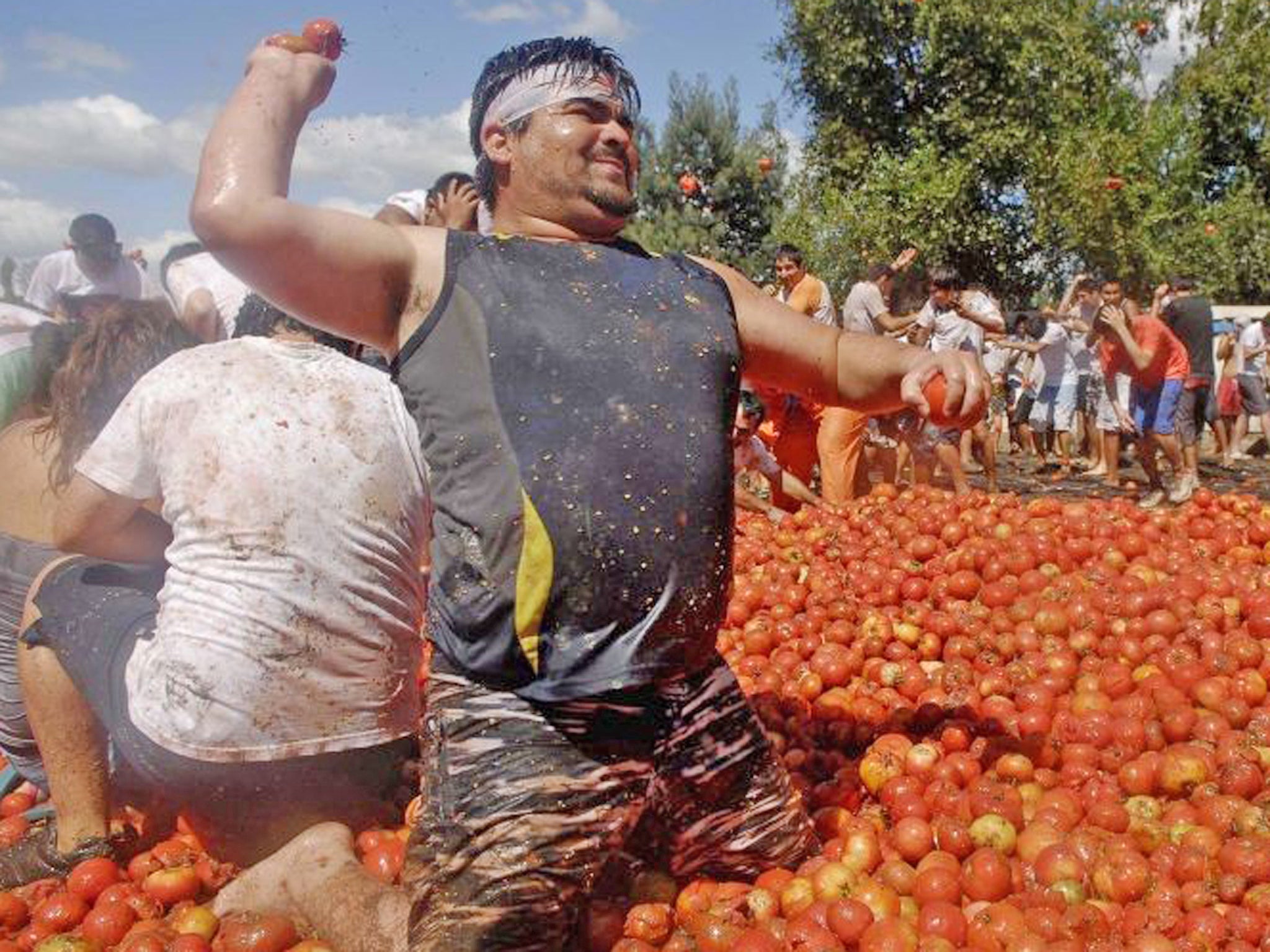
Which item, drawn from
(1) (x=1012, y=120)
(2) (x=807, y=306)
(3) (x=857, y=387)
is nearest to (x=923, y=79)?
(1) (x=1012, y=120)

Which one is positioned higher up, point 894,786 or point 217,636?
point 217,636

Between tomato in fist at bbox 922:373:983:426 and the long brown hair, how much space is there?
261 centimetres

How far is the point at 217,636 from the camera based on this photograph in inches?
120

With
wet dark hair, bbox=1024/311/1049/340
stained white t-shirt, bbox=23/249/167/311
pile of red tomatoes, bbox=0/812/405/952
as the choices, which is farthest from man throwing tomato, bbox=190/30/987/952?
wet dark hair, bbox=1024/311/1049/340

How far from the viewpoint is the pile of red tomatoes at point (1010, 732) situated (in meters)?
2.76

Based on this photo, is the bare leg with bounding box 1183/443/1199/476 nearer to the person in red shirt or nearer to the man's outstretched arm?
the person in red shirt

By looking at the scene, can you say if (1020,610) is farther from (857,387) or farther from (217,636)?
(217,636)

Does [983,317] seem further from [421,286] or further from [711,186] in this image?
[711,186]

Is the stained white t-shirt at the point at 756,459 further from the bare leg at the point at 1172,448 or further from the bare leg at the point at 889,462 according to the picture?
the bare leg at the point at 1172,448

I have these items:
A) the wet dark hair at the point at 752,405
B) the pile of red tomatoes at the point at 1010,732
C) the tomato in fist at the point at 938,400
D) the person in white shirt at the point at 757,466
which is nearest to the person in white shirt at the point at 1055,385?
the wet dark hair at the point at 752,405

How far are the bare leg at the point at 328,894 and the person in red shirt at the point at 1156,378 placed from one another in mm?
9545

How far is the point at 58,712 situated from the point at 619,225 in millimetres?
2313

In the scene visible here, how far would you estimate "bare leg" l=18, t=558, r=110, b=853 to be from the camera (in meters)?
3.37

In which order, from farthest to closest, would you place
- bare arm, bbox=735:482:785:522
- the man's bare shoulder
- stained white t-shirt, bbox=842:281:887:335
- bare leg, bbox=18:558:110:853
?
1. stained white t-shirt, bbox=842:281:887:335
2. bare arm, bbox=735:482:785:522
3. bare leg, bbox=18:558:110:853
4. the man's bare shoulder
